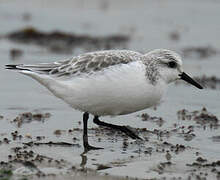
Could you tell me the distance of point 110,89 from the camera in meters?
5.89

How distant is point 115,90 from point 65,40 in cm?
779

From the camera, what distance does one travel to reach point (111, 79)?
5.91 metres

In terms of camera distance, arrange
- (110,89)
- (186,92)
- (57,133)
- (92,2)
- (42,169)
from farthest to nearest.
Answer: (92,2) < (186,92) < (57,133) < (110,89) < (42,169)

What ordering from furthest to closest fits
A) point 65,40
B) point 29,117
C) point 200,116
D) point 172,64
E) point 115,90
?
1. point 65,40
2. point 200,116
3. point 29,117
4. point 172,64
5. point 115,90

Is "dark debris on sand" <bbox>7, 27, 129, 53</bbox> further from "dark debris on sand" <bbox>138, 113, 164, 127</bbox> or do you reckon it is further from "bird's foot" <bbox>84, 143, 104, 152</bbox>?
"bird's foot" <bbox>84, 143, 104, 152</bbox>

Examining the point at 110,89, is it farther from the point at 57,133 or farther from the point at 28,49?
the point at 28,49

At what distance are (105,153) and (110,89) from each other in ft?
2.46

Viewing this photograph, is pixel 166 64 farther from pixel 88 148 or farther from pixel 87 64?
pixel 88 148

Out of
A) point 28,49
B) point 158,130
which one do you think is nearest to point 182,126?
point 158,130

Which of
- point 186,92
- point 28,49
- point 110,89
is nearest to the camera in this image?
point 110,89

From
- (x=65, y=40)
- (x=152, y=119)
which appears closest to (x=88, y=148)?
(x=152, y=119)

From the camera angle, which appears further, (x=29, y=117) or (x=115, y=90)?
(x=29, y=117)

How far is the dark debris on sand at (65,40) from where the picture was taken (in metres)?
13.1

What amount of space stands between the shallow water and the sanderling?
43 cm
